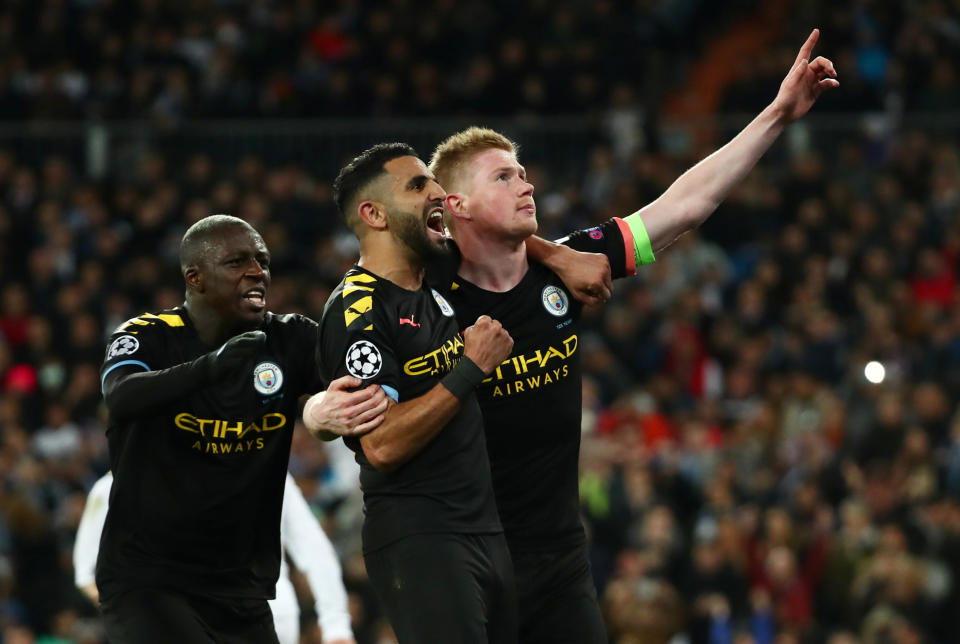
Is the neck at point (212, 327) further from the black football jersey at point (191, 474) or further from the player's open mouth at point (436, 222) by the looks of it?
the player's open mouth at point (436, 222)

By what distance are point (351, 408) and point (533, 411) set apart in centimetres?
109

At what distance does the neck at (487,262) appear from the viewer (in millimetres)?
6051

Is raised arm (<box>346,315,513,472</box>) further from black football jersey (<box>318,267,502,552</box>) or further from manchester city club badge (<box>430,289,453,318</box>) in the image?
manchester city club badge (<box>430,289,453,318</box>)

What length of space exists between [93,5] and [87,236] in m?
3.98

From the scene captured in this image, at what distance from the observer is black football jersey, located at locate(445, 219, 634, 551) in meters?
5.91

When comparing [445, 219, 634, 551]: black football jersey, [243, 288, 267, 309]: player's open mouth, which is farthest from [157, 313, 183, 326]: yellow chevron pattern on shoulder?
[445, 219, 634, 551]: black football jersey

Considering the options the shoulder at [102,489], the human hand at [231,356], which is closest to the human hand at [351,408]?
the human hand at [231,356]

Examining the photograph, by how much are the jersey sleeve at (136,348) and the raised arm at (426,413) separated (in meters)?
1.10

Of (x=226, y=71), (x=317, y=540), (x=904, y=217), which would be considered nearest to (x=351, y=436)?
(x=317, y=540)

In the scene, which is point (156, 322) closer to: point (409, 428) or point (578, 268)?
point (409, 428)

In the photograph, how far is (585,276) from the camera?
20.1ft

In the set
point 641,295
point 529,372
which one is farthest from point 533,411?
point 641,295

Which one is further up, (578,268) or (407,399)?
(578,268)

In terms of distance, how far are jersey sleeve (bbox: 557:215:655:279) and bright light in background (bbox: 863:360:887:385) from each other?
7691mm
